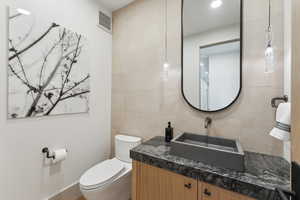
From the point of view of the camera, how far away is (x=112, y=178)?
54.9 inches

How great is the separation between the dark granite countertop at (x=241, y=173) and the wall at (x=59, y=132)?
88cm

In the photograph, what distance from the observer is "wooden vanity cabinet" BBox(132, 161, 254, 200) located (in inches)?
36.1

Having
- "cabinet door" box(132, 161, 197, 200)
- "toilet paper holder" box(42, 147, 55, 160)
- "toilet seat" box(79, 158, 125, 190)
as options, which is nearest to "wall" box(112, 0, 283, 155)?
"toilet seat" box(79, 158, 125, 190)

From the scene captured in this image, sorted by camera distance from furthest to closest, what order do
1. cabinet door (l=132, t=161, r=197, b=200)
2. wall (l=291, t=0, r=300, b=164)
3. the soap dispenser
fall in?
the soap dispenser < cabinet door (l=132, t=161, r=197, b=200) < wall (l=291, t=0, r=300, b=164)

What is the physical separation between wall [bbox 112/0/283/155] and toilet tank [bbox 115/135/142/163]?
121mm

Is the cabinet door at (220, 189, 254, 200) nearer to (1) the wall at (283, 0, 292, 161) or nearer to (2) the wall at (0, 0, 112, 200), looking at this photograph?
(1) the wall at (283, 0, 292, 161)

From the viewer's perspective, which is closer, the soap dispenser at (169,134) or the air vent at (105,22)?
the soap dispenser at (169,134)

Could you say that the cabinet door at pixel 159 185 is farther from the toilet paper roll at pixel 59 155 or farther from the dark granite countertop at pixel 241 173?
the toilet paper roll at pixel 59 155

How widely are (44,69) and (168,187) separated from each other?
5.09ft

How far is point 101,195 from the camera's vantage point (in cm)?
132

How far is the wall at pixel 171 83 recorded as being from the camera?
120 cm

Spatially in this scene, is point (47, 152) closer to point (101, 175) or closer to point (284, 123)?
point (101, 175)

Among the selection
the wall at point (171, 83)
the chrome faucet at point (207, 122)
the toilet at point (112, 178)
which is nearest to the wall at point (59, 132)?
the wall at point (171, 83)

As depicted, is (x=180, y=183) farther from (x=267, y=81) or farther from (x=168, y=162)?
(x=267, y=81)
